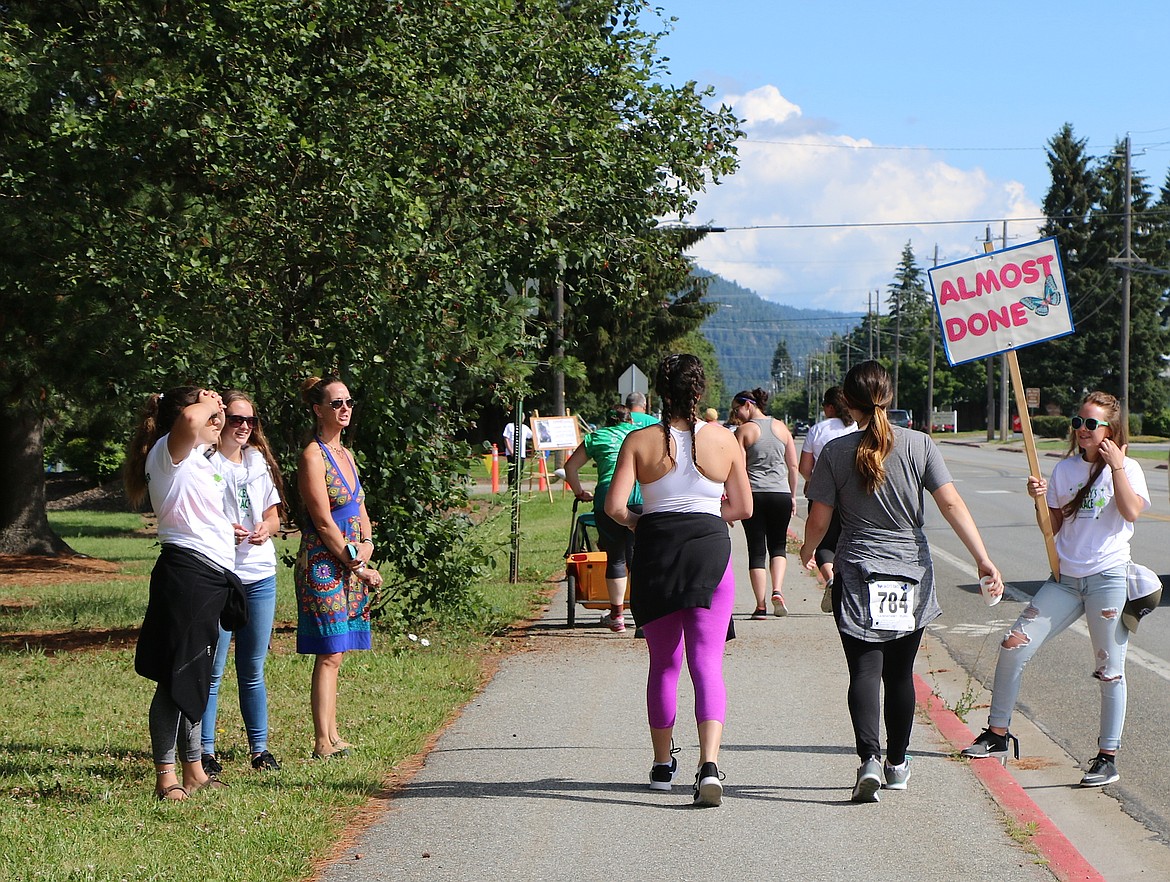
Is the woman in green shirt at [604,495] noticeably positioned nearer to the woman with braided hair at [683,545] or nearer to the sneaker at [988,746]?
the sneaker at [988,746]

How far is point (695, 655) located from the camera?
19.2ft

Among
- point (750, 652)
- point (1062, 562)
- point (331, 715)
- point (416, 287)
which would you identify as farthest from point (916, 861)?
point (416, 287)

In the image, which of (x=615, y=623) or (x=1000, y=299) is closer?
(x=1000, y=299)

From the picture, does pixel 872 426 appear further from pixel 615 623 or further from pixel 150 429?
pixel 615 623

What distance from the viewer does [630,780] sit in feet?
20.5

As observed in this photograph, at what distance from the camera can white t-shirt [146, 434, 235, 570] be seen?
5.81 metres

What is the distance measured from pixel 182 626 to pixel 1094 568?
13.6 feet

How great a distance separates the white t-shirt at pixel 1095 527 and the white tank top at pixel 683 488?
188 cm

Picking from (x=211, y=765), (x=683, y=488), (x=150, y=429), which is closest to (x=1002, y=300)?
(x=683, y=488)

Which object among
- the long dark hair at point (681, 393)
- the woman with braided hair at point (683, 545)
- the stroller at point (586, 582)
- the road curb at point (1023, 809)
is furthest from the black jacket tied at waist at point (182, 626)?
the stroller at point (586, 582)

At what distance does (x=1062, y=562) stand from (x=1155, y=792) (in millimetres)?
1132

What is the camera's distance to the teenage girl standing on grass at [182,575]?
577cm

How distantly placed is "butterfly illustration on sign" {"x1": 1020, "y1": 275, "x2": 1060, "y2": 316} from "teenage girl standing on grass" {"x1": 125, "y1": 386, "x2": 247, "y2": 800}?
4318 millimetres

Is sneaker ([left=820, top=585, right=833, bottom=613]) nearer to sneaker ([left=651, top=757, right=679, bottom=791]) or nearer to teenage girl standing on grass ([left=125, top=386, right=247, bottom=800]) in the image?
sneaker ([left=651, top=757, right=679, bottom=791])
